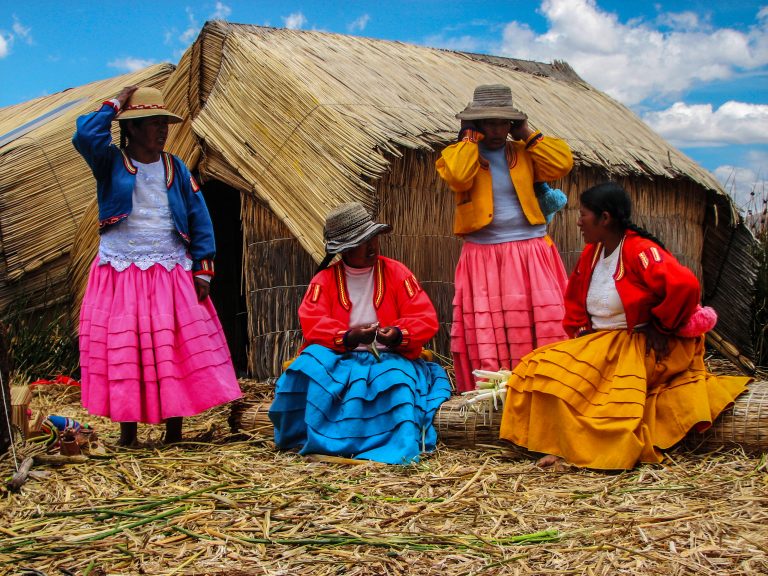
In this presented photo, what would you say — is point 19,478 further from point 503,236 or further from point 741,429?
point 741,429

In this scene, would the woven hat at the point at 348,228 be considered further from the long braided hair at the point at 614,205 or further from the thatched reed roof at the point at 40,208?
the thatched reed roof at the point at 40,208

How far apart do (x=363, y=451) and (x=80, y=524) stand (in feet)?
4.63

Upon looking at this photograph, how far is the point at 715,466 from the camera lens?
4.00 m

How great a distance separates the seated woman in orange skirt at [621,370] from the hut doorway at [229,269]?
403cm

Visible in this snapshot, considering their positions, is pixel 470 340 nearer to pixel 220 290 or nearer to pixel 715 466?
pixel 715 466

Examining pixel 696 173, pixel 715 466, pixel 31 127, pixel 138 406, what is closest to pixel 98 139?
pixel 138 406

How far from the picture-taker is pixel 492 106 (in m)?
5.13

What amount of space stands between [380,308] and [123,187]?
1.40 m

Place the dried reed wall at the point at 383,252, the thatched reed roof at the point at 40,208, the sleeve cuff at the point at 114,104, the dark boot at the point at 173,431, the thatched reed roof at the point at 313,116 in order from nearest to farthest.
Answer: the sleeve cuff at the point at 114,104, the dark boot at the point at 173,431, the thatched reed roof at the point at 313,116, the dried reed wall at the point at 383,252, the thatched reed roof at the point at 40,208

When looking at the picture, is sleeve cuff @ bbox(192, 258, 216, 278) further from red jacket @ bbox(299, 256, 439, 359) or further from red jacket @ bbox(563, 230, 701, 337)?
red jacket @ bbox(563, 230, 701, 337)

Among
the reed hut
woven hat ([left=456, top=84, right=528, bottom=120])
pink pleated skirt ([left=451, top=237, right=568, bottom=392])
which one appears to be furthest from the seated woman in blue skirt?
woven hat ([left=456, top=84, right=528, bottom=120])

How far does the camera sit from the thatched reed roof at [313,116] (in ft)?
18.4

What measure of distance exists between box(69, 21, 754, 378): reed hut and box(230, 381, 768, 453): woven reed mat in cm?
108

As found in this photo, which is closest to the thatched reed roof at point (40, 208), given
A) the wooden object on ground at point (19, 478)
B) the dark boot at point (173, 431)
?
the dark boot at point (173, 431)
